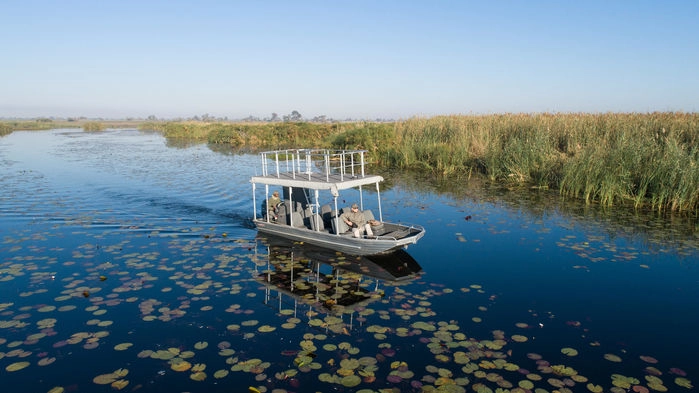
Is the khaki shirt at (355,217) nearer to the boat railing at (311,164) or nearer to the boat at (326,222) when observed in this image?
the boat at (326,222)

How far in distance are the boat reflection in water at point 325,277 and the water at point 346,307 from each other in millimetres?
74

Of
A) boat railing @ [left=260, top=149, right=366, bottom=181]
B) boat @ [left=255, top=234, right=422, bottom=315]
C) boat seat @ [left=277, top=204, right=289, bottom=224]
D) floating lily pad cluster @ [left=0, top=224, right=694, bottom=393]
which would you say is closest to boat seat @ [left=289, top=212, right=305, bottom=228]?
boat seat @ [left=277, top=204, right=289, bottom=224]

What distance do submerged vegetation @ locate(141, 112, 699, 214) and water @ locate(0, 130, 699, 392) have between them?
92.8 inches

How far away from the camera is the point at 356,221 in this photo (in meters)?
14.2

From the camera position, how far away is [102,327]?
9445 millimetres

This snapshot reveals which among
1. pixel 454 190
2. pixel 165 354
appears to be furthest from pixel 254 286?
pixel 454 190

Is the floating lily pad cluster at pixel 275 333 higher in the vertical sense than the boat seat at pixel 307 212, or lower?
lower

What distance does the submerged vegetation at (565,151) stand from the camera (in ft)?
65.0

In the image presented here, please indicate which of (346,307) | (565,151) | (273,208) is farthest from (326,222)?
(565,151)

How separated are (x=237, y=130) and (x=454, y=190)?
162 ft

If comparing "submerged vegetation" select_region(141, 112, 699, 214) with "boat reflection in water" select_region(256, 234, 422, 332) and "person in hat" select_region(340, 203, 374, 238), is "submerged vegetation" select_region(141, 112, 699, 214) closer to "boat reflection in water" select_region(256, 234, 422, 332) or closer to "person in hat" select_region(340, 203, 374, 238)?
"boat reflection in water" select_region(256, 234, 422, 332)

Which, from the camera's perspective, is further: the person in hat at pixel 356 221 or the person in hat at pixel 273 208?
the person in hat at pixel 273 208

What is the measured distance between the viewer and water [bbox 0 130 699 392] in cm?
778

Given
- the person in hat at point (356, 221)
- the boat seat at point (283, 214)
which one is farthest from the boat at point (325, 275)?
the person in hat at point (356, 221)
